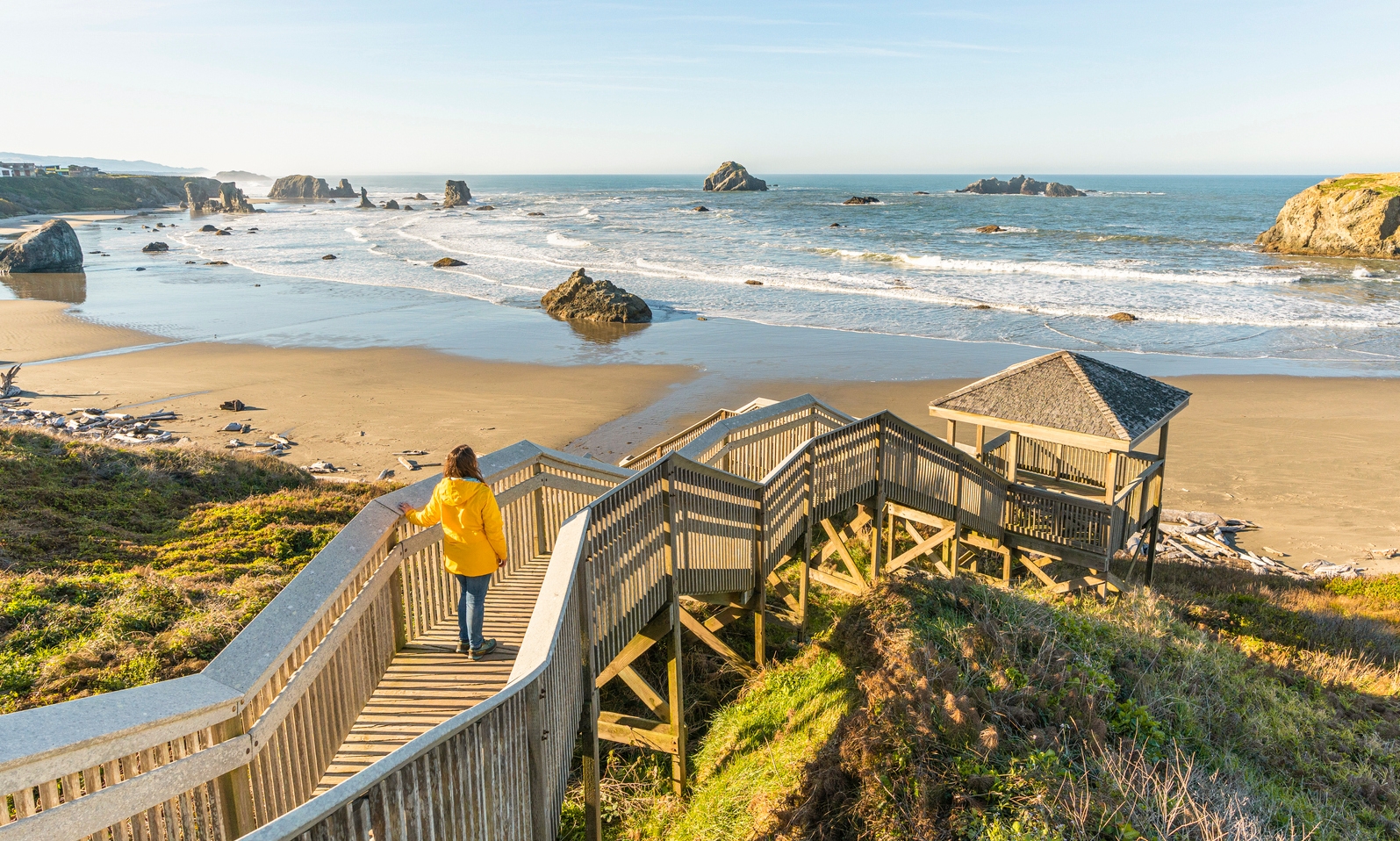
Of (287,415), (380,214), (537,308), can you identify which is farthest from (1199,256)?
(380,214)

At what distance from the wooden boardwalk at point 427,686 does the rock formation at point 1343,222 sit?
7921cm

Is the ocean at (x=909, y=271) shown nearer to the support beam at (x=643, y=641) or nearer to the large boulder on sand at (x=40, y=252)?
the large boulder on sand at (x=40, y=252)

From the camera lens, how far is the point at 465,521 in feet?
18.8

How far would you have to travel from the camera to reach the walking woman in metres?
5.66

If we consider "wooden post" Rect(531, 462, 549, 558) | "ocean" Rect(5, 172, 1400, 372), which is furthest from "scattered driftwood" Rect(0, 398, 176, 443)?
"wooden post" Rect(531, 462, 549, 558)

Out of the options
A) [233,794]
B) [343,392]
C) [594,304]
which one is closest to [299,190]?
[594,304]

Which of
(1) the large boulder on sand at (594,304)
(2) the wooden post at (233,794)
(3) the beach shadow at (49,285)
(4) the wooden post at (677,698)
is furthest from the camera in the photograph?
(3) the beach shadow at (49,285)

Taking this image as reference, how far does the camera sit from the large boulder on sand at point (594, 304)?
34.1 metres

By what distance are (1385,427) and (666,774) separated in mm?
22199

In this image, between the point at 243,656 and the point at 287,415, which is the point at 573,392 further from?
the point at 243,656

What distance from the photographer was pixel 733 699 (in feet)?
29.0

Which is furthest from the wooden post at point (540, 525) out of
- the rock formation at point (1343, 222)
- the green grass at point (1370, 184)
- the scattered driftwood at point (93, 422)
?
the green grass at point (1370, 184)

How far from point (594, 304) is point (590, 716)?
29.4 metres

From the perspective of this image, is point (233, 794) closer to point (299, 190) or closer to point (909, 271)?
point (909, 271)
